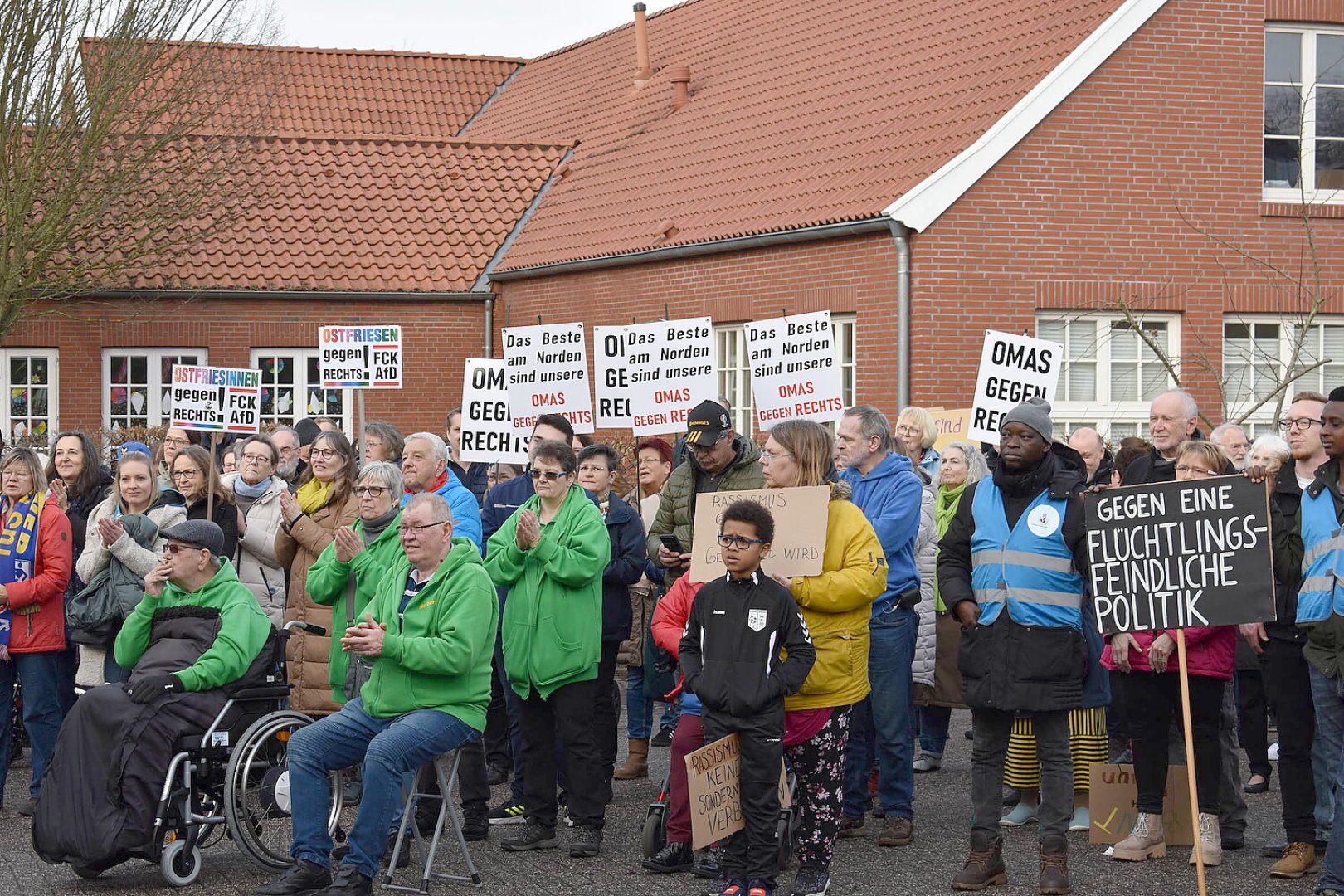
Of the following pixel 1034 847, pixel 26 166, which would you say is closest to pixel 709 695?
pixel 1034 847

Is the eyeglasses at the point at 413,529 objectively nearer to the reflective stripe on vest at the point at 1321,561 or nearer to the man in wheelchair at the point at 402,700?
the man in wheelchair at the point at 402,700

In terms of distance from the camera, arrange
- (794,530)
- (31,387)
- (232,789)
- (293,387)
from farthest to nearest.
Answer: (293,387), (31,387), (232,789), (794,530)

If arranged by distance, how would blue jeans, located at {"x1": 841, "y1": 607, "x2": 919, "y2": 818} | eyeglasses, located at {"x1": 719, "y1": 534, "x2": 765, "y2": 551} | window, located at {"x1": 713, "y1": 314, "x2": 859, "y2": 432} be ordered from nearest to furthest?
eyeglasses, located at {"x1": 719, "y1": 534, "x2": 765, "y2": 551} → blue jeans, located at {"x1": 841, "y1": 607, "x2": 919, "y2": 818} → window, located at {"x1": 713, "y1": 314, "x2": 859, "y2": 432}

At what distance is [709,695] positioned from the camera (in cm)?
731

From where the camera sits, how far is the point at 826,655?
757 centimetres

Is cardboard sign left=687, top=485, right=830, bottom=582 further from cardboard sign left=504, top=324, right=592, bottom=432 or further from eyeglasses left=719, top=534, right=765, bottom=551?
cardboard sign left=504, top=324, right=592, bottom=432

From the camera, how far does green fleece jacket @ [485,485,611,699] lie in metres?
8.41

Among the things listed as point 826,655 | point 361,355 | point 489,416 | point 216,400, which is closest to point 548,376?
point 489,416

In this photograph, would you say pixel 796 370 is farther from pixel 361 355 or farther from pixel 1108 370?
pixel 1108 370

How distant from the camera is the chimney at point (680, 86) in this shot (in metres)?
25.3

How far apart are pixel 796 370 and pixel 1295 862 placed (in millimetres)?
5537

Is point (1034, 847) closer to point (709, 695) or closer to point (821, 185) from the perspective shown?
point (709, 695)

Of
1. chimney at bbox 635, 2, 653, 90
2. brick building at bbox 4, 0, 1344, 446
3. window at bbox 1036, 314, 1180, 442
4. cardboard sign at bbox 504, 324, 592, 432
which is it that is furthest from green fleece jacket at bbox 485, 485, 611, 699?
chimney at bbox 635, 2, 653, 90

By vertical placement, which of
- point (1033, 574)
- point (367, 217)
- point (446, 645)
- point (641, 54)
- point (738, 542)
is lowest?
point (446, 645)
